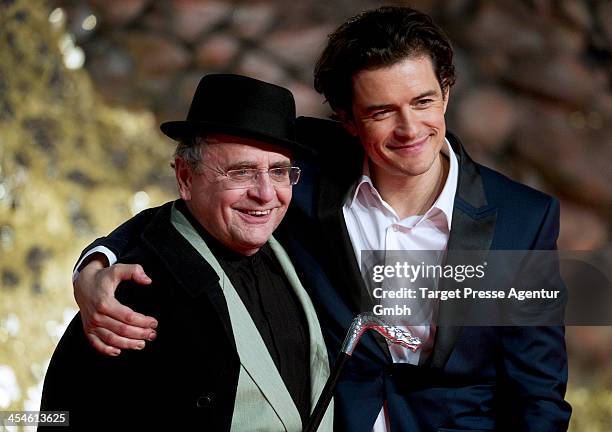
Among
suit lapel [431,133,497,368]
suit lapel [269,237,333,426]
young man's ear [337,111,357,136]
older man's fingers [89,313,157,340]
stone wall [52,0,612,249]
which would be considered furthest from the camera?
stone wall [52,0,612,249]

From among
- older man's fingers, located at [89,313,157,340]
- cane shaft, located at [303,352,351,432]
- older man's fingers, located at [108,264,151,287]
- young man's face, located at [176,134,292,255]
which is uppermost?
young man's face, located at [176,134,292,255]

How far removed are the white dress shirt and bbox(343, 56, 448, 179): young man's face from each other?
76 millimetres

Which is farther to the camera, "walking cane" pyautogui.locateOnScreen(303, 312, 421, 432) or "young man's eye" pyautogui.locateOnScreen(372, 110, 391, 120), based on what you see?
"young man's eye" pyautogui.locateOnScreen(372, 110, 391, 120)

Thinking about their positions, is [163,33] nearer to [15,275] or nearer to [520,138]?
[15,275]

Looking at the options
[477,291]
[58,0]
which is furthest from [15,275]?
[477,291]

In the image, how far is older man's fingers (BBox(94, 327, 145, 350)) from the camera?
1646 mm

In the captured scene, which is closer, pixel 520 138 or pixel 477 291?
pixel 477 291

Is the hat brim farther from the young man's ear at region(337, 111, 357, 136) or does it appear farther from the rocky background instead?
the rocky background

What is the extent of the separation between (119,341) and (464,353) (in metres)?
0.65

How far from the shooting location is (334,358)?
1897 millimetres

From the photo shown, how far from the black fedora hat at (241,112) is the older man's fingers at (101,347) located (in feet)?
1.27

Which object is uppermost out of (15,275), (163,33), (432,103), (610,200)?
(163,33)

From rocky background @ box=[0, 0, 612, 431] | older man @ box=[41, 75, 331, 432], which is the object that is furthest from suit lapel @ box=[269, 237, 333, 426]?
rocky background @ box=[0, 0, 612, 431]

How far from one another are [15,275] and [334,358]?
178 centimetres
